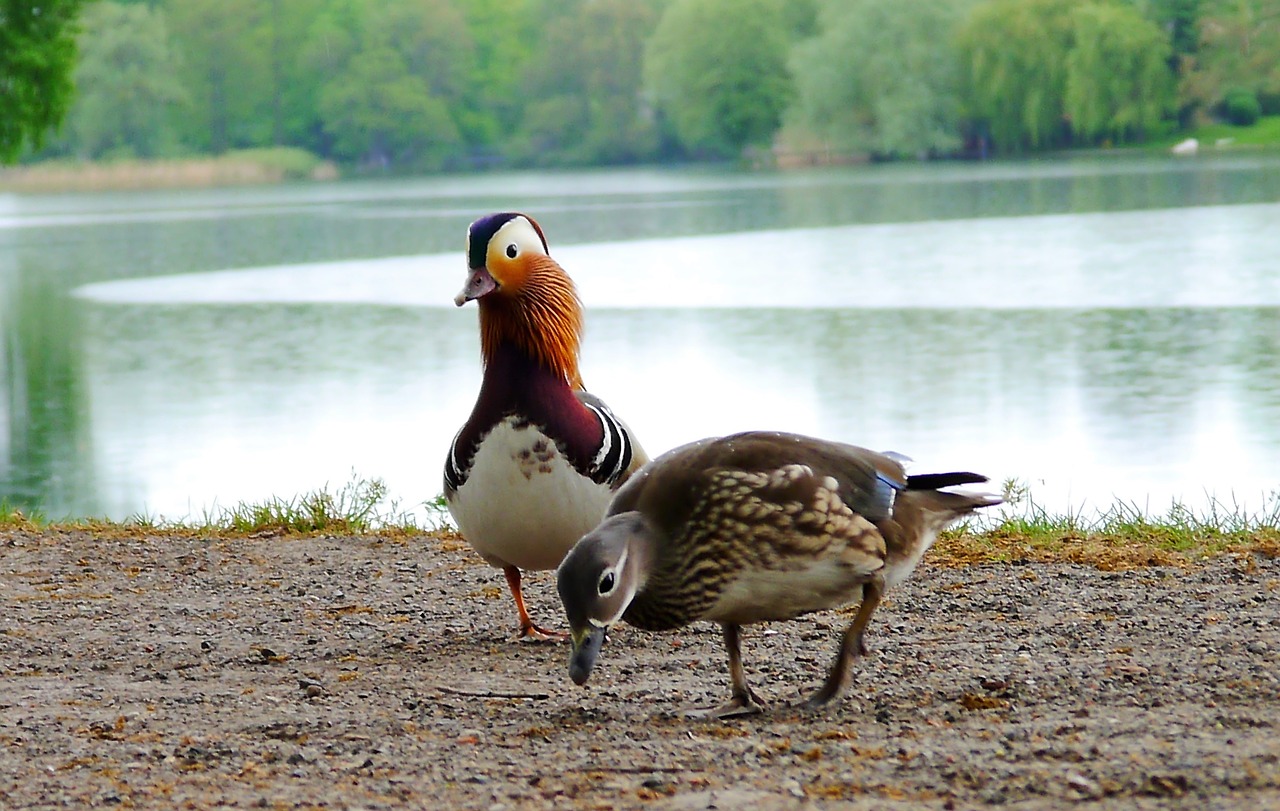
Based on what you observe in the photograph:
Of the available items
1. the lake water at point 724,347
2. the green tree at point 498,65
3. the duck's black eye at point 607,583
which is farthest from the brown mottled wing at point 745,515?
the green tree at point 498,65

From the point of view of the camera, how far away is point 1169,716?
12.9 feet

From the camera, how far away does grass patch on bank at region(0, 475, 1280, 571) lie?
20.7 ft

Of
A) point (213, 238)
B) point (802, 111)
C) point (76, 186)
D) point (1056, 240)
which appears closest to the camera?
point (1056, 240)

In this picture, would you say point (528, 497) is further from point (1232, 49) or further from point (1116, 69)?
point (1232, 49)

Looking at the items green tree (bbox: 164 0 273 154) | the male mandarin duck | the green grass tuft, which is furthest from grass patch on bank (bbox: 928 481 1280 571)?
green tree (bbox: 164 0 273 154)

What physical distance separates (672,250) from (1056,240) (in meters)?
7.83

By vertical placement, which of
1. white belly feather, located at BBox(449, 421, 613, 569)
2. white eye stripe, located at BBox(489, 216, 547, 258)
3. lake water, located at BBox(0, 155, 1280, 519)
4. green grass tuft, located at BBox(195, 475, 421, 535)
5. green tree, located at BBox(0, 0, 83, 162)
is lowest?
lake water, located at BBox(0, 155, 1280, 519)

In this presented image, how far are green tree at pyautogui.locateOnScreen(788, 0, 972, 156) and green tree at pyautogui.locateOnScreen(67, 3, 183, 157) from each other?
118 feet

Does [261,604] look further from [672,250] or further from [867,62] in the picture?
[867,62]

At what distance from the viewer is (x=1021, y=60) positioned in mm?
61312

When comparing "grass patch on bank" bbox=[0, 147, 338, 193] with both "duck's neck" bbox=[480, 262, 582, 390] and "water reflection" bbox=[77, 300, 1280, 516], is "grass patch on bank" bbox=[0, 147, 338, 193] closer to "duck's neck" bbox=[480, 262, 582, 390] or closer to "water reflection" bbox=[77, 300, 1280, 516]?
"water reflection" bbox=[77, 300, 1280, 516]

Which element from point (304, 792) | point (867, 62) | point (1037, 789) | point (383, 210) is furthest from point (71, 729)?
point (867, 62)

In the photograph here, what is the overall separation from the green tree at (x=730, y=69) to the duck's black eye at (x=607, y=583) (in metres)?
85.0

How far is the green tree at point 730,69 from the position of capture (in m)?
89.3
